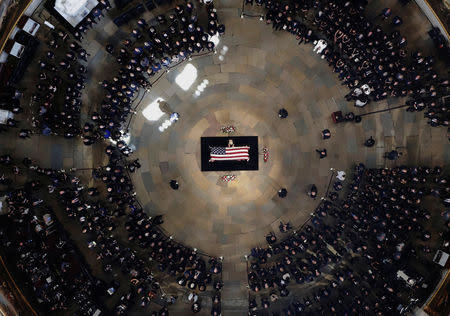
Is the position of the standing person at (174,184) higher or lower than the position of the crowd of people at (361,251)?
higher

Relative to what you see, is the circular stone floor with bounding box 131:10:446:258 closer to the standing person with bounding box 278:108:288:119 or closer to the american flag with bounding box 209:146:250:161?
the standing person with bounding box 278:108:288:119

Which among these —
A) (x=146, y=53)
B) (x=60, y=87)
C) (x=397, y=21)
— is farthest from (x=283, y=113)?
(x=60, y=87)

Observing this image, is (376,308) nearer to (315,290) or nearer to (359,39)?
(315,290)

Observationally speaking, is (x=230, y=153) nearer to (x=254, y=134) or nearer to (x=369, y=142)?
(x=254, y=134)

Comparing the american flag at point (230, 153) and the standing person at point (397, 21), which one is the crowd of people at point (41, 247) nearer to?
the american flag at point (230, 153)

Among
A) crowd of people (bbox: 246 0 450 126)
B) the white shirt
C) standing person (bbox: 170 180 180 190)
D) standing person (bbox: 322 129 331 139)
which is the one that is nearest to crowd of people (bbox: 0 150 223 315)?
standing person (bbox: 170 180 180 190)

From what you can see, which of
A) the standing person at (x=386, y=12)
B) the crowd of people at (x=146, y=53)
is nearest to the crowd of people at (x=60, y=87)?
the crowd of people at (x=146, y=53)

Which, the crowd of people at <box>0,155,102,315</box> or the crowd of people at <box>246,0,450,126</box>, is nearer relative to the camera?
the crowd of people at <box>0,155,102,315</box>
